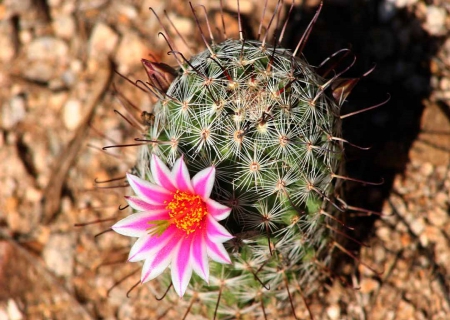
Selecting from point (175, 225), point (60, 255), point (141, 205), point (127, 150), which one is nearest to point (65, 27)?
point (127, 150)

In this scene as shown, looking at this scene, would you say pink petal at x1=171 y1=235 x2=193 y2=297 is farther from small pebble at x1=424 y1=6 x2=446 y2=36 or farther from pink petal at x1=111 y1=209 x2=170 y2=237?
small pebble at x1=424 y1=6 x2=446 y2=36

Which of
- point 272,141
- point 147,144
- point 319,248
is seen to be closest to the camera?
point 272,141

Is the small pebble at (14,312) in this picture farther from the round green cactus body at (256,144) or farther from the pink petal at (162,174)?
the pink petal at (162,174)

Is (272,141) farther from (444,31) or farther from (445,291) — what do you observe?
(444,31)

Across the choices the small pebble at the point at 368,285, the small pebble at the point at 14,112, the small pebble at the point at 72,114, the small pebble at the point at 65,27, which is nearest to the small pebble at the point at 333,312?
the small pebble at the point at 368,285

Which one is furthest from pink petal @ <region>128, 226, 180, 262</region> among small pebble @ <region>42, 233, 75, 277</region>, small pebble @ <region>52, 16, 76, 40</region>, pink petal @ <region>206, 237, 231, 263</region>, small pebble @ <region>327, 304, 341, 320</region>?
small pebble @ <region>52, 16, 76, 40</region>

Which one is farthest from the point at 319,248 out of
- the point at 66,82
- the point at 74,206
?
the point at 66,82
